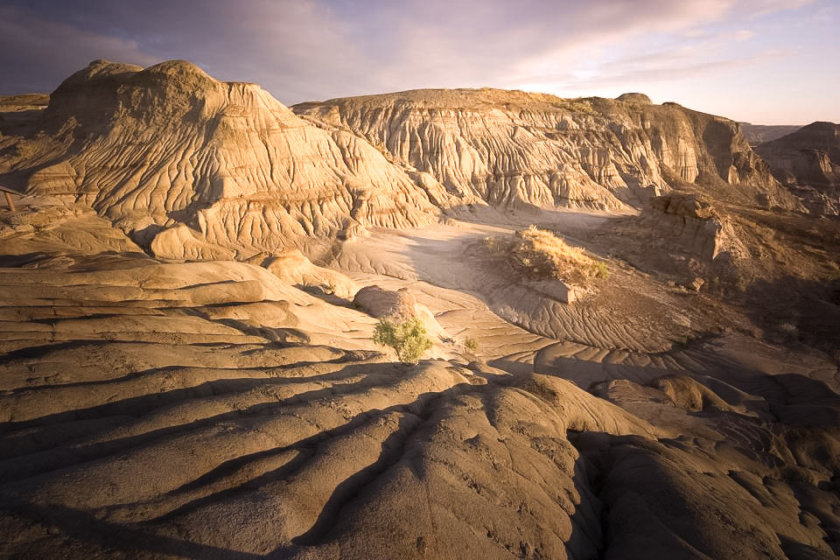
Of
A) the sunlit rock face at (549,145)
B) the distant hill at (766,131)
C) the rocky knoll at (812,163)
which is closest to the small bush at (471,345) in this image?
the sunlit rock face at (549,145)

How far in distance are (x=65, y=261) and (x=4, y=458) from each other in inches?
380

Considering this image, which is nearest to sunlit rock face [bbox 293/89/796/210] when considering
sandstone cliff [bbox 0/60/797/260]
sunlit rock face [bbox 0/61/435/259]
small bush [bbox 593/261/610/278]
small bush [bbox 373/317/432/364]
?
sandstone cliff [bbox 0/60/797/260]

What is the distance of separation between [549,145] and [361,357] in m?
46.0

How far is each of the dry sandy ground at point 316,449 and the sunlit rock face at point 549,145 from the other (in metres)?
30.8

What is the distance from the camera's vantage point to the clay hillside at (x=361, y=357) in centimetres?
378

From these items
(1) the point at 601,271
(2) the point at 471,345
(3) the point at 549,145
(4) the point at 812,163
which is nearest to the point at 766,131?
(4) the point at 812,163

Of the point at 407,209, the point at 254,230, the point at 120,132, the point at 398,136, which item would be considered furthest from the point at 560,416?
the point at 398,136

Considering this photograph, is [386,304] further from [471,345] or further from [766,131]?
[766,131]

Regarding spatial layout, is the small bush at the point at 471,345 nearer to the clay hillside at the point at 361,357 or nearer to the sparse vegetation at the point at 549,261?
the clay hillside at the point at 361,357

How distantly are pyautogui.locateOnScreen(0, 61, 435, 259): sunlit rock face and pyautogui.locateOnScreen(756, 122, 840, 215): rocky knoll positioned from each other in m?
59.8

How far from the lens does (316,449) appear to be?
15.1ft

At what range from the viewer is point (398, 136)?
44.5 meters

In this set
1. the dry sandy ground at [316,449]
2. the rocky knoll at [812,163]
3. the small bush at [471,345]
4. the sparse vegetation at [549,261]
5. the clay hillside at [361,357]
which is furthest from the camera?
the rocky knoll at [812,163]

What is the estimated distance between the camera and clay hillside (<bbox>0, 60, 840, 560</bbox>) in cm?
378
